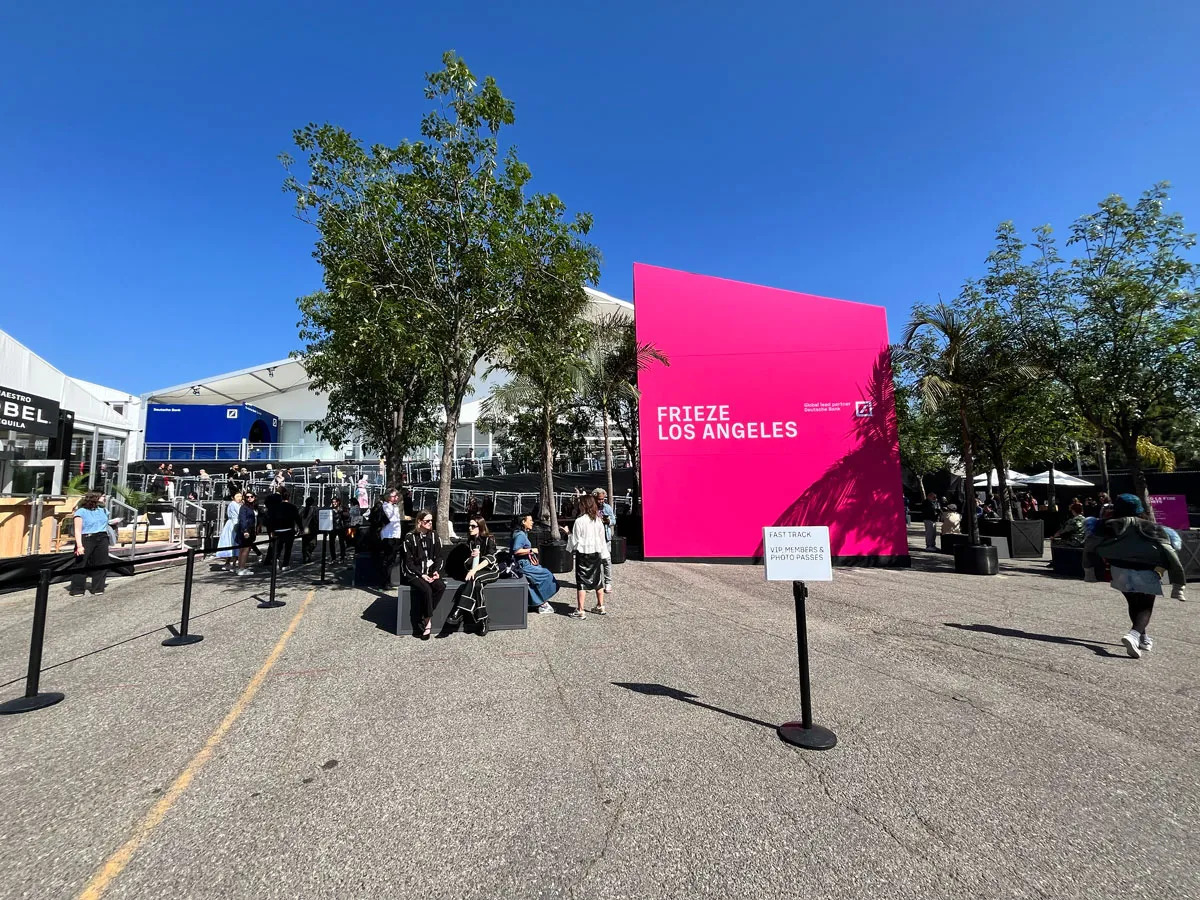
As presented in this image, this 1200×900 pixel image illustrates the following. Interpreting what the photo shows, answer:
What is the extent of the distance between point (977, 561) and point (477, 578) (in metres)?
10.8

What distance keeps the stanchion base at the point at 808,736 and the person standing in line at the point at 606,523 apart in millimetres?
4219

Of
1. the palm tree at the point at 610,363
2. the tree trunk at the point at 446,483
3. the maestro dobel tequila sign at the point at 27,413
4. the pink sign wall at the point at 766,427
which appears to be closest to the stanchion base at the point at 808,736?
the tree trunk at the point at 446,483

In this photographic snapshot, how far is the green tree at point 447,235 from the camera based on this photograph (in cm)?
854

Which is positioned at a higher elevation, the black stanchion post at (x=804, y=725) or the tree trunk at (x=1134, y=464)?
the tree trunk at (x=1134, y=464)

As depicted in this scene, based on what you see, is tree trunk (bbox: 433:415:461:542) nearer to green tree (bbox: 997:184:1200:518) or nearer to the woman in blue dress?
the woman in blue dress

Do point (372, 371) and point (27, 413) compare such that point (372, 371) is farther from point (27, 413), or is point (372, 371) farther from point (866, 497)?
point (866, 497)

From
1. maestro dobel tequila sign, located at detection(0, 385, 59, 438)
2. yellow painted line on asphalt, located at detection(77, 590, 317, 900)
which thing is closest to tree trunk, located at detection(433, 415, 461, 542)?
yellow painted line on asphalt, located at detection(77, 590, 317, 900)

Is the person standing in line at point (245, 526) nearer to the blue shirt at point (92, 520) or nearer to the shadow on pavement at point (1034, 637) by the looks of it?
the blue shirt at point (92, 520)

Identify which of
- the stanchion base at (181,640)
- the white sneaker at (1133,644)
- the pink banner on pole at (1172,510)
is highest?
the pink banner on pole at (1172,510)

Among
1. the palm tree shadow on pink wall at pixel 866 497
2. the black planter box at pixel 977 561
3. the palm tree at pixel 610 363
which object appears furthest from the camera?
the palm tree at pixel 610 363

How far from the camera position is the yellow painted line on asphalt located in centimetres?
238

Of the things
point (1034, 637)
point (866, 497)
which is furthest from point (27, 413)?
point (1034, 637)

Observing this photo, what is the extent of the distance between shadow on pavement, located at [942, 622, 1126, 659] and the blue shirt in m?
12.6

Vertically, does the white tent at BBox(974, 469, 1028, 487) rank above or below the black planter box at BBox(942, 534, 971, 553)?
above
